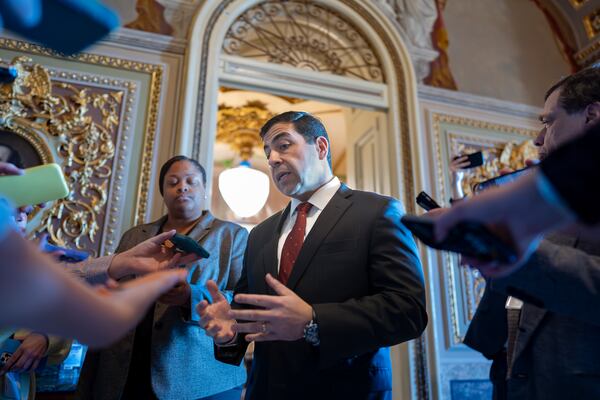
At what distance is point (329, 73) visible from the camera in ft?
15.5

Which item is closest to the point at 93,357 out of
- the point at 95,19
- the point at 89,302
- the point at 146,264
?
the point at 146,264

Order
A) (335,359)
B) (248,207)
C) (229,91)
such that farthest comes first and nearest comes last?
(229,91) → (248,207) → (335,359)

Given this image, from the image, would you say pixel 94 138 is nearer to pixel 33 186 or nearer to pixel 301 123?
pixel 301 123

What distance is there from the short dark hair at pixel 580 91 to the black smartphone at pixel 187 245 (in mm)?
1376

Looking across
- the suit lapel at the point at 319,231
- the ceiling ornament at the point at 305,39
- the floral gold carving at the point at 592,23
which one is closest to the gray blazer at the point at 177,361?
the suit lapel at the point at 319,231

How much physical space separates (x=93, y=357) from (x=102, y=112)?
7.64 feet

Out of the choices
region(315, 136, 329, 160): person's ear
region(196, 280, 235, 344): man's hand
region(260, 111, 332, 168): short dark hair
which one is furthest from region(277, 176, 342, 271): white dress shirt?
region(196, 280, 235, 344): man's hand

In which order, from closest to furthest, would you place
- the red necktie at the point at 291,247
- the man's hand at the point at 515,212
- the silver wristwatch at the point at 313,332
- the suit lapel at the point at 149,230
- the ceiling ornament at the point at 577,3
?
the man's hand at the point at 515,212
the silver wristwatch at the point at 313,332
the red necktie at the point at 291,247
the suit lapel at the point at 149,230
the ceiling ornament at the point at 577,3

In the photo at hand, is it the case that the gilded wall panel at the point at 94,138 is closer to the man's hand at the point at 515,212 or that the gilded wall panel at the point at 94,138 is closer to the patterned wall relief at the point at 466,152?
the patterned wall relief at the point at 466,152

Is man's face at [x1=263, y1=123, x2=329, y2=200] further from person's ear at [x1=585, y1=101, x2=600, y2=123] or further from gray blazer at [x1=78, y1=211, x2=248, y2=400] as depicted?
person's ear at [x1=585, y1=101, x2=600, y2=123]

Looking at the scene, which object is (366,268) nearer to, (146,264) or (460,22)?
(146,264)

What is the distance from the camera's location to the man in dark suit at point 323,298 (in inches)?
53.6

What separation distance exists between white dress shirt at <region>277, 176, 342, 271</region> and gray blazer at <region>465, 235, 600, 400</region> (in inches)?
29.9

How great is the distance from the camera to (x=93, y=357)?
80.3 inches
